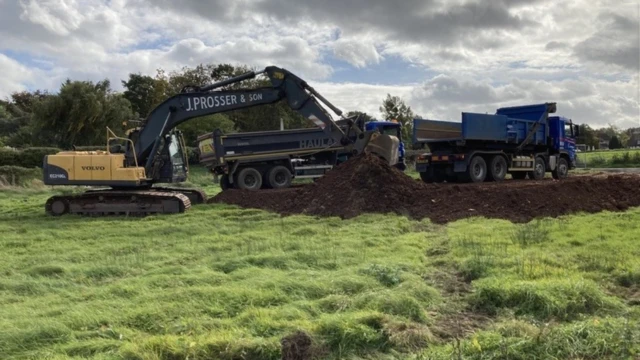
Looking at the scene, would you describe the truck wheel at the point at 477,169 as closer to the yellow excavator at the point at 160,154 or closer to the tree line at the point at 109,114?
the yellow excavator at the point at 160,154

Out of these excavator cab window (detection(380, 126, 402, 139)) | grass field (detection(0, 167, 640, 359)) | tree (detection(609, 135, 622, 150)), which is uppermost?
tree (detection(609, 135, 622, 150))

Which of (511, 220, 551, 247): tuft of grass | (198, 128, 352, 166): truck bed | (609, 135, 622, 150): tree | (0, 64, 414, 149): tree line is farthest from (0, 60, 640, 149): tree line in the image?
(609, 135, 622, 150): tree

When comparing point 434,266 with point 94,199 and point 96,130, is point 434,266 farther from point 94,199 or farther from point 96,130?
point 96,130

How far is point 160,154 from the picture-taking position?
14.9m

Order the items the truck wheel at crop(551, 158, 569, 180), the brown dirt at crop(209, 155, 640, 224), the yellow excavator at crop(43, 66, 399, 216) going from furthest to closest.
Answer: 1. the truck wheel at crop(551, 158, 569, 180)
2. the yellow excavator at crop(43, 66, 399, 216)
3. the brown dirt at crop(209, 155, 640, 224)

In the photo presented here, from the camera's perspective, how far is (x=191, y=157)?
36250 millimetres

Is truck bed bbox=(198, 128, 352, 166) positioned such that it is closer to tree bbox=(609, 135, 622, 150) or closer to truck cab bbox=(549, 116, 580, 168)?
truck cab bbox=(549, 116, 580, 168)

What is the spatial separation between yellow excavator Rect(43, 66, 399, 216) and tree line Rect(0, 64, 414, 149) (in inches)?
483

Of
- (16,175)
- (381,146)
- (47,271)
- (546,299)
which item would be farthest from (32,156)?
(546,299)

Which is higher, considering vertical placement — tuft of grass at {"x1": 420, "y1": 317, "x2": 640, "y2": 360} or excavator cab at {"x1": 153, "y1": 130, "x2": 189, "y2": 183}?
excavator cab at {"x1": 153, "y1": 130, "x2": 189, "y2": 183}

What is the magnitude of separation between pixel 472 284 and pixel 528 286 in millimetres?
755

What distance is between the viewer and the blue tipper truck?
1870 cm

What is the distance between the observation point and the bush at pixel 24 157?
27.5 m

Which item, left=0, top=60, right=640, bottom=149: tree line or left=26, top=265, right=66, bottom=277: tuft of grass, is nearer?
left=26, top=265, right=66, bottom=277: tuft of grass
